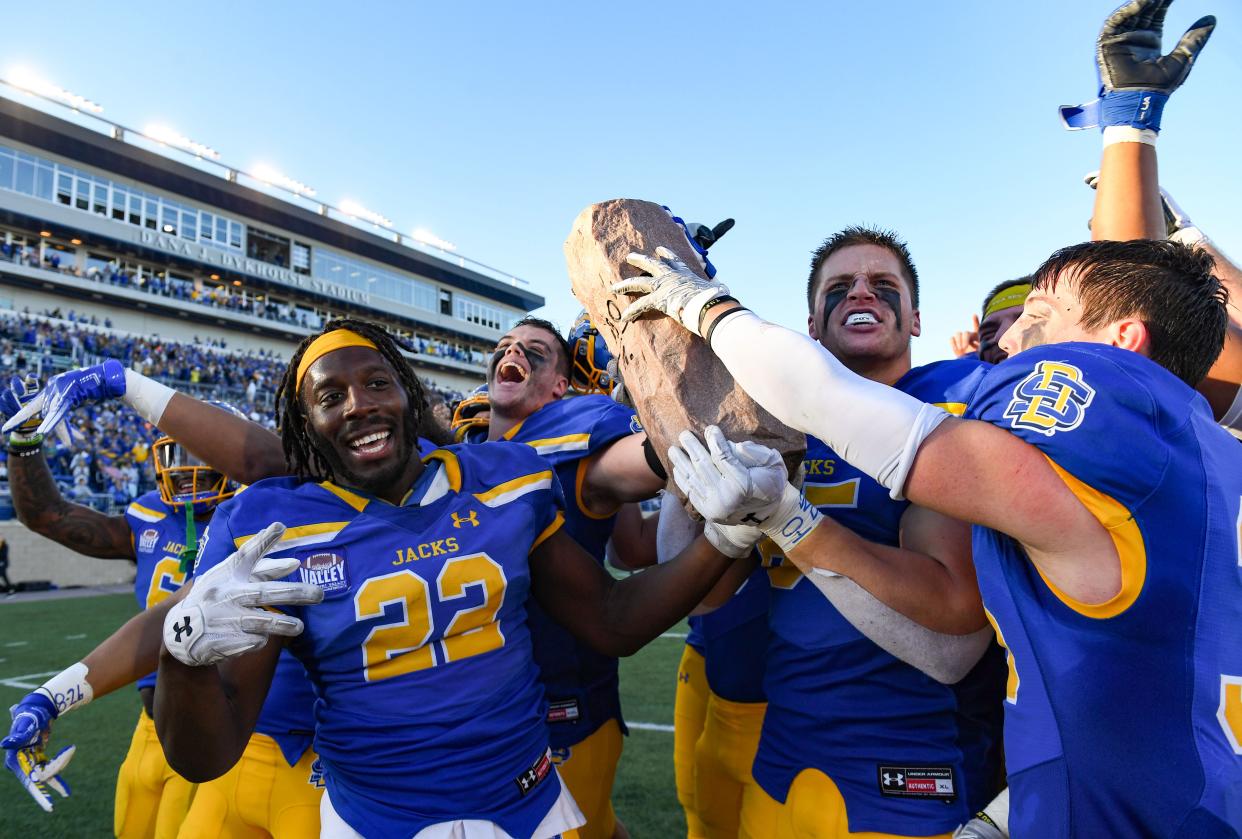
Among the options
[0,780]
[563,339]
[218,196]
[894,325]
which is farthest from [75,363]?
[894,325]

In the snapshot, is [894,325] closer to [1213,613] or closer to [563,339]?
[1213,613]

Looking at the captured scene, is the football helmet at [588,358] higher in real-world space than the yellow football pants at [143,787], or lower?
higher

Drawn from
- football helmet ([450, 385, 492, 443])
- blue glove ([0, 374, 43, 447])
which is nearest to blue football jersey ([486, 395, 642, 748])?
football helmet ([450, 385, 492, 443])

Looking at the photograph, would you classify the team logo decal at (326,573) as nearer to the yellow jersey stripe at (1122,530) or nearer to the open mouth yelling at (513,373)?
the open mouth yelling at (513,373)

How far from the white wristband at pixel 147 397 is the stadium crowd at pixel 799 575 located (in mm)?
80

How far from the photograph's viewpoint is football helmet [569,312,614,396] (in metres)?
3.58

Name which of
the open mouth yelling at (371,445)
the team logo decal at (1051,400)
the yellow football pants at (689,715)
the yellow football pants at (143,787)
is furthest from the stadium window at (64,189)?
the team logo decal at (1051,400)

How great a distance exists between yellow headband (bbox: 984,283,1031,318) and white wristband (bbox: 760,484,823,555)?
226cm

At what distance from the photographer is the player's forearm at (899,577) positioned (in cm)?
170

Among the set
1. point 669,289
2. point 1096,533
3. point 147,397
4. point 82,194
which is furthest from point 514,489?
point 82,194

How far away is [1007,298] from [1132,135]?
1261 millimetres

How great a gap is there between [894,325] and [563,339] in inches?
62.1

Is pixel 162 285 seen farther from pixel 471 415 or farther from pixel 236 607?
pixel 236 607

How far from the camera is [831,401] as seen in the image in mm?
1428
